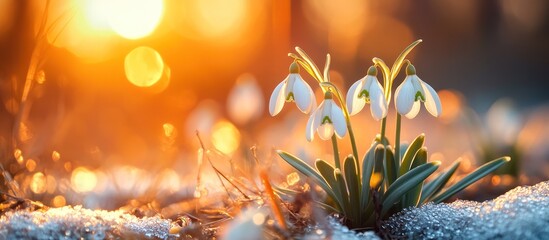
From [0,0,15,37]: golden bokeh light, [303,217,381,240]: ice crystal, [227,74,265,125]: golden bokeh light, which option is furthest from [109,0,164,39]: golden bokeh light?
[303,217,381,240]: ice crystal

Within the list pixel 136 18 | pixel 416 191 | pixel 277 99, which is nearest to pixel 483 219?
pixel 416 191

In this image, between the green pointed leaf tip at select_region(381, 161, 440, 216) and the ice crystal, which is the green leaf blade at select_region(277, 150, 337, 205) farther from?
the ice crystal

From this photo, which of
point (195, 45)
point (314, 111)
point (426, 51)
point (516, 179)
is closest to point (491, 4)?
point (426, 51)

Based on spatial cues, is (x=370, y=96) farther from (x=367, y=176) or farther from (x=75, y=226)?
(x=75, y=226)

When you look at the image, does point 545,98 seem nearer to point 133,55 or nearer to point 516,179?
point 133,55

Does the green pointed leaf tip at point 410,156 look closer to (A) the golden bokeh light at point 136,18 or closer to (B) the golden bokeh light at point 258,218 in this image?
(B) the golden bokeh light at point 258,218

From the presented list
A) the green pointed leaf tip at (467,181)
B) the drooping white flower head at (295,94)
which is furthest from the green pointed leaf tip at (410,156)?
the drooping white flower head at (295,94)
